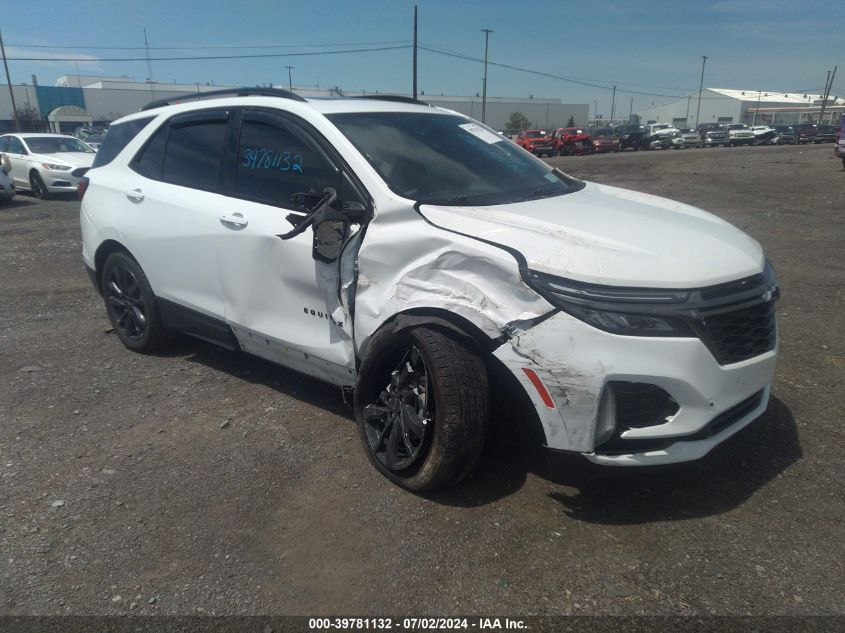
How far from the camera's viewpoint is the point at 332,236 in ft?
10.9

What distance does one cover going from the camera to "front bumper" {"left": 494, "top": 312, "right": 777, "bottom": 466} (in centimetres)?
259

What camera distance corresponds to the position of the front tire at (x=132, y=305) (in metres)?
4.75

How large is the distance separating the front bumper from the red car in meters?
Answer: 37.8

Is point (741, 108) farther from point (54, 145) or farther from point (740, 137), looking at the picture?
point (54, 145)

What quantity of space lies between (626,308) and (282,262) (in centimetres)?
189

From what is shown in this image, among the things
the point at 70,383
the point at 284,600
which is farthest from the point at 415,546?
the point at 70,383

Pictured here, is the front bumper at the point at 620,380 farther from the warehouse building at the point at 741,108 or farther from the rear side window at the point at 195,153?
the warehouse building at the point at 741,108

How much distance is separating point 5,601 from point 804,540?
127 inches

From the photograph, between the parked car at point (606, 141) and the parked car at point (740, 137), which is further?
the parked car at point (740, 137)

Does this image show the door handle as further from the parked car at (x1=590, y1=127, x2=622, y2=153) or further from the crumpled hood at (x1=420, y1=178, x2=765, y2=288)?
the parked car at (x1=590, y1=127, x2=622, y2=153)

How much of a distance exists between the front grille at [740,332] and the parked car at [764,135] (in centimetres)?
5301

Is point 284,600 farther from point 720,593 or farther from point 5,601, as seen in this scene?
point 720,593

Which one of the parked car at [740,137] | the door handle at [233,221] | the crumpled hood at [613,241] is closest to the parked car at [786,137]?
the parked car at [740,137]

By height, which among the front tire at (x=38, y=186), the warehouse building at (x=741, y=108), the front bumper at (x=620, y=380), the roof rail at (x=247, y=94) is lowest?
the warehouse building at (x=741, y=108)
